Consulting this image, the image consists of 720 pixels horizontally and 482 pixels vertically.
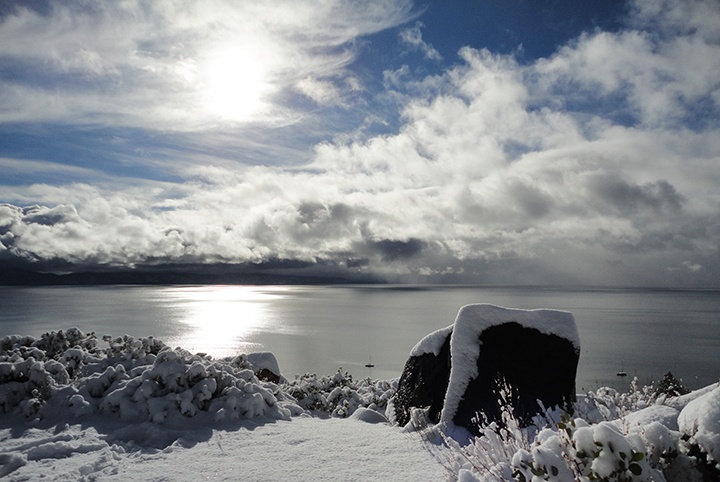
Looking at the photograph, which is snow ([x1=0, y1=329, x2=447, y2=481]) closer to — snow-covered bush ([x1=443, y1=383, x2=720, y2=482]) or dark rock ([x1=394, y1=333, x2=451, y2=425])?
dark rock ([x1=394, y1=333, x2=451, y2=425])

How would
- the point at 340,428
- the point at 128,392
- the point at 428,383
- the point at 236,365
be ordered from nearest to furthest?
the point at 340,428, the point at 128,392, the point at 428,383, the point at 236,365

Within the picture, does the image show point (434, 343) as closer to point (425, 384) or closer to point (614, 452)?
point (425, 384)

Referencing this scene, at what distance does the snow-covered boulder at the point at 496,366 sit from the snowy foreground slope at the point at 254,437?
750 mm

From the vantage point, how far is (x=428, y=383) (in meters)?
8.99

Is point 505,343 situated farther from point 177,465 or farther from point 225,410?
point 177,465

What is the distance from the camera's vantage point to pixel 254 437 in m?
6.76

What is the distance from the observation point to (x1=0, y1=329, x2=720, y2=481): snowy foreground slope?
3.21 m

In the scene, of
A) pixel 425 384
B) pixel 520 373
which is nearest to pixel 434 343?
pixel 425 384

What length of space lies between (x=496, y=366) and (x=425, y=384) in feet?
5.58

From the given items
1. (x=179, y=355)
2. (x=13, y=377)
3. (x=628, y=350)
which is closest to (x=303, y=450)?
(x=179, y=355)

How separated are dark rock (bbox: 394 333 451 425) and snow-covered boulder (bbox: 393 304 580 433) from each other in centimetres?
2

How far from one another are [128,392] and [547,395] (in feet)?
25.9

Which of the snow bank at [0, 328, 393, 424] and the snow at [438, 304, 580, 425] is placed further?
the snow at [438, 304, 580, 425]

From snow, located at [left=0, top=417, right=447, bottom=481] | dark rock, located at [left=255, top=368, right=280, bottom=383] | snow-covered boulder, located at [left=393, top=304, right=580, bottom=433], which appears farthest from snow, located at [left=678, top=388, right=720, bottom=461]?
dark rock, located at [left=255, top=368, right=280, bottom=383]
